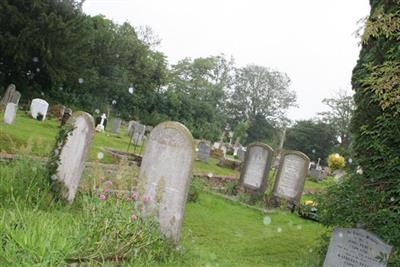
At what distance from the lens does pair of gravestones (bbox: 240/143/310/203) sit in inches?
527

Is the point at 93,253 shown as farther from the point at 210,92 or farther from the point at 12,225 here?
the point at 210,92

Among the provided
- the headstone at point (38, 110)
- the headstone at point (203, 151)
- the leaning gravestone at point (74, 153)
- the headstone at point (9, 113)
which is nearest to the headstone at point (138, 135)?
the headstone at point (203, 151)

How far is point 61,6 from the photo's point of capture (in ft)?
91.2

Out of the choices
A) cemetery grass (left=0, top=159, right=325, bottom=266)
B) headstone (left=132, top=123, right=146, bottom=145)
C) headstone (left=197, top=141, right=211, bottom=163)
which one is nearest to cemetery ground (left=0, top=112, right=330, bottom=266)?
cemetery grass (left=0, top=159, right=325, bottom=266)

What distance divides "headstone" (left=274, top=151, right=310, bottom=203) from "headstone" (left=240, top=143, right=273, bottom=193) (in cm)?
48

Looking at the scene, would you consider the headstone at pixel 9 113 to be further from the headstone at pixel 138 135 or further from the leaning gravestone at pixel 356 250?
the leaning gravestone at pixel 356 250

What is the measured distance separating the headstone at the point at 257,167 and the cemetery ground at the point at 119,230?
5.33 ft

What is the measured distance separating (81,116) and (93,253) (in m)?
3.80

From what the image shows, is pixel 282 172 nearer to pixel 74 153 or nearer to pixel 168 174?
pixel 74 153

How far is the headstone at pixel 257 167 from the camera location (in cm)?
1348

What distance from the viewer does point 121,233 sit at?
4.77 metres

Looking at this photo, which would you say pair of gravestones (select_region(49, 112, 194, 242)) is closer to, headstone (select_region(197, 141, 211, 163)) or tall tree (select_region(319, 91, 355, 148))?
headstone (select_region(197, 141, 211, 163))

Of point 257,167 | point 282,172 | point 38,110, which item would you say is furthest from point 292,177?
point 38,110

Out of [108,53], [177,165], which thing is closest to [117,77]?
[108,53]
